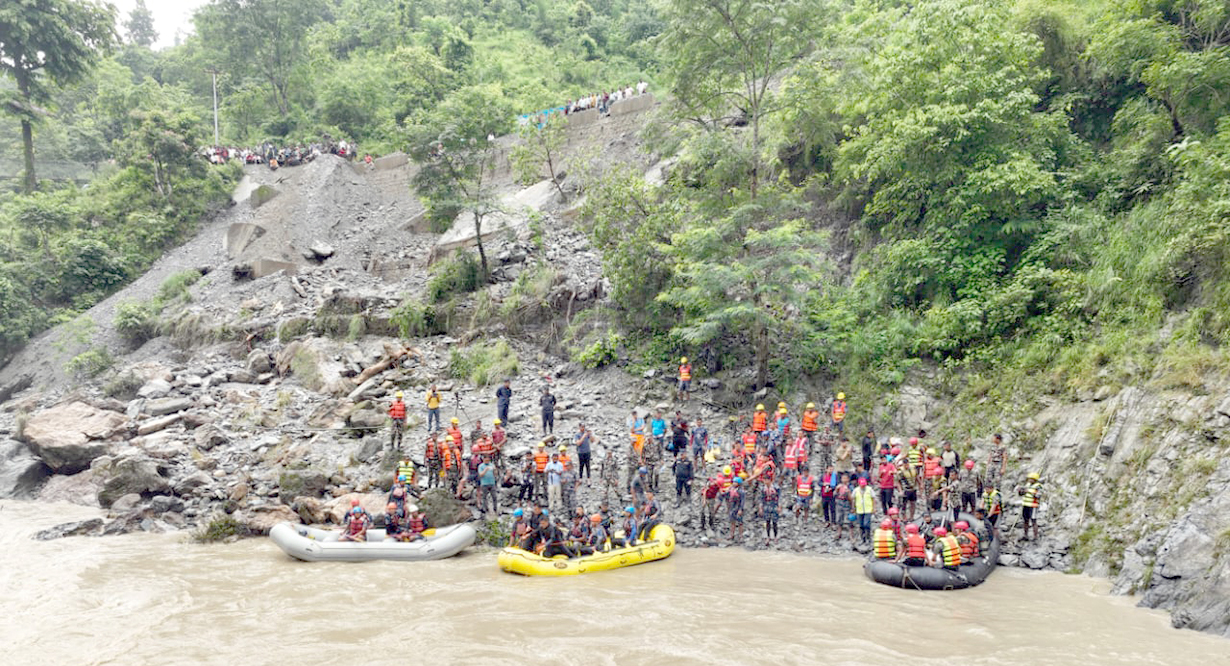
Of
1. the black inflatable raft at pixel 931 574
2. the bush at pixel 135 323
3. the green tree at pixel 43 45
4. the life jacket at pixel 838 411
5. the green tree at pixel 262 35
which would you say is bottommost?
the black inflatable raft at pixel 931 574

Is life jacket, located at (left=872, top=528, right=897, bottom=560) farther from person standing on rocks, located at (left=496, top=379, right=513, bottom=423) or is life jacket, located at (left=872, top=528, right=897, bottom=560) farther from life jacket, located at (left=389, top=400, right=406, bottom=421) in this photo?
life jacket, located at (left=389, top=400, right=406, bottom=421)

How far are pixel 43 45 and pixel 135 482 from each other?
29.9m

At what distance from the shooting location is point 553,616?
33.3 feet

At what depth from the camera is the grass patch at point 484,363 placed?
20656 millimetres

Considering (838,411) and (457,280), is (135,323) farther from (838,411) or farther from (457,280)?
(838,411)

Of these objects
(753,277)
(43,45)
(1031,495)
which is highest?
(43,45)

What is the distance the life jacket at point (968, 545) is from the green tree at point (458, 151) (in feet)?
57.1

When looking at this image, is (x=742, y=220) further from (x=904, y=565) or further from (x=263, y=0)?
(x=263, y=0)

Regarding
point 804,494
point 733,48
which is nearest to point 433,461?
point 804,494

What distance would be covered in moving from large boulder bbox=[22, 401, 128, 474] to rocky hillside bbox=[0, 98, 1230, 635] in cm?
6

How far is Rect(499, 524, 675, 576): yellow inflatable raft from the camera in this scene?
12195 mm

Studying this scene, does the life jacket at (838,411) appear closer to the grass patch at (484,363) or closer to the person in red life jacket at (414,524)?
the person in red life jacket at (414,524)

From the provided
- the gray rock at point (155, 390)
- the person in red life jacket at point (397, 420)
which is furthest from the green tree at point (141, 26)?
the person in red life jacket at point (397, 420)

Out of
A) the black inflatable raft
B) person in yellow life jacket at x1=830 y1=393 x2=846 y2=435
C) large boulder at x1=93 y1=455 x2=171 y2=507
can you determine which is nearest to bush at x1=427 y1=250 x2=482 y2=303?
large boulder at x1=93 y1=455 x2=171 y2=507
